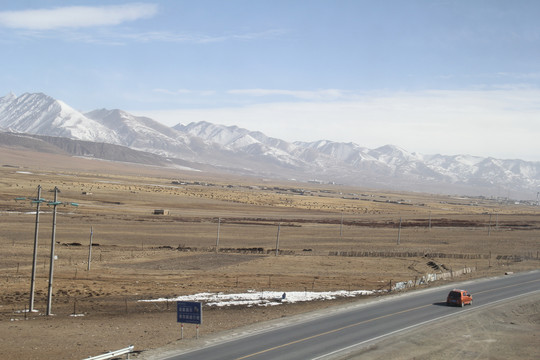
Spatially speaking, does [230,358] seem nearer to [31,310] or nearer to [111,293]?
[31,310]

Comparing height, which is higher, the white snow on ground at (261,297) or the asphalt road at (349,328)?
the asphalt road at (349,328)

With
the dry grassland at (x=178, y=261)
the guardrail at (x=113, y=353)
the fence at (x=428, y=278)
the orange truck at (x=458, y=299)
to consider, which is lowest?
the dry grassland at (x=178, y=261)

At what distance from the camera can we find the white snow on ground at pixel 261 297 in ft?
140

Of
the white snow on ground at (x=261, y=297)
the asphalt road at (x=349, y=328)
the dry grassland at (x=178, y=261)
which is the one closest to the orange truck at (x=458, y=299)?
the asphalt road at (x=349, y=328)

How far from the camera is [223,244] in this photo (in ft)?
275

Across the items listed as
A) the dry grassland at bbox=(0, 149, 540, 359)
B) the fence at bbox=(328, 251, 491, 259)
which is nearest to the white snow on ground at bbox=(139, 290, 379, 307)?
the dry grassland at bbox=(0, 149, 540, 359)

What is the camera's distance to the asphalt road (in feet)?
97.0

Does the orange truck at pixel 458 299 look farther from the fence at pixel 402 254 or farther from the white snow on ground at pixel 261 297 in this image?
the fence at pixel 402 254

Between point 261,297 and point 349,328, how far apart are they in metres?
10.6

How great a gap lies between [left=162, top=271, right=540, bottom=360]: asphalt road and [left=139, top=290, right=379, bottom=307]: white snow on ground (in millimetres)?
3808

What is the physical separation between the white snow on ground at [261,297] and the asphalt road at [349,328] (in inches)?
150

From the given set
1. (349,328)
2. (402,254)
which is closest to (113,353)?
(349,328)

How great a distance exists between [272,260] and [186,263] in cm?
959

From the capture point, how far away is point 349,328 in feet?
116
